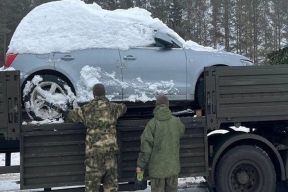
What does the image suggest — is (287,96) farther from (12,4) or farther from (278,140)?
(12,4)

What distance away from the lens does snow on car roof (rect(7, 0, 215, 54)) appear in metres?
6.25

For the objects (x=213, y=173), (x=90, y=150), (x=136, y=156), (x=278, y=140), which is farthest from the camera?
(x=278, y=140)

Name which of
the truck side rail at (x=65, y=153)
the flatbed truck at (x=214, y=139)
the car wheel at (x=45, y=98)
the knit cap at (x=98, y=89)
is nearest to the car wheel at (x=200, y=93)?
the flatbed truck at (x=214, y=139)

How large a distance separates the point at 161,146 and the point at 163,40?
1.98m

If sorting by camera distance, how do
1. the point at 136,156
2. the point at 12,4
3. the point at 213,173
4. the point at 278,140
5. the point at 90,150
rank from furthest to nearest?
1. the point at 12,4
2. the point at 278,140
3. the point at 213,173
4. the point at 136,156
5. the point at 90,150

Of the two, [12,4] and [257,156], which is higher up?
[12,4]

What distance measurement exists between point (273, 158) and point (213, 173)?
0.97 meters

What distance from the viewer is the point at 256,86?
18.9ft

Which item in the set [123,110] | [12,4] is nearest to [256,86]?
[123,110]

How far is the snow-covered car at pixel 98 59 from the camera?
237 inches

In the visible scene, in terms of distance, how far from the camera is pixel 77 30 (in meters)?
6.44

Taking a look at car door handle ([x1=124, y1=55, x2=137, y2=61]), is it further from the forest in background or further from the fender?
the forest in background

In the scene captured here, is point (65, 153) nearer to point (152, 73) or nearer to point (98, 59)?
point (98, 59)

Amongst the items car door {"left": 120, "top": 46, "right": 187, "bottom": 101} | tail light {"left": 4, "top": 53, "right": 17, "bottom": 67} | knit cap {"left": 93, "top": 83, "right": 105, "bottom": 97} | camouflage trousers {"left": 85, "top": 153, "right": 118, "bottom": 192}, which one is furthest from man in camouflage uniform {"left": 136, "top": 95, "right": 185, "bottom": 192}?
tail light {"left": 4, "top": 53, "right": 17, "bottom": 67}
